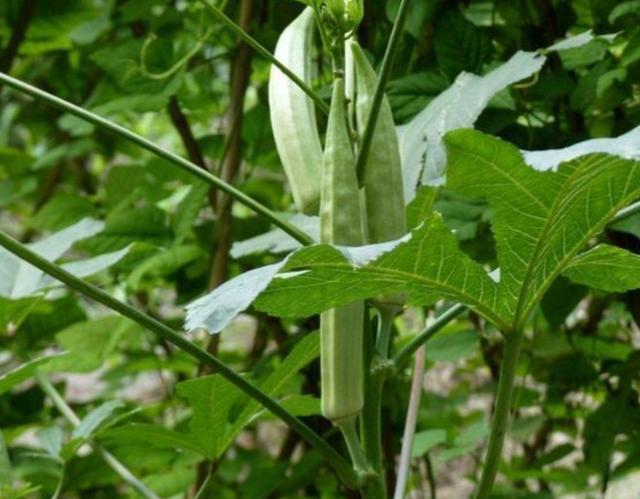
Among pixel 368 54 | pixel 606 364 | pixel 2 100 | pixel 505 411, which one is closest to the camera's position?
pixel 505 411

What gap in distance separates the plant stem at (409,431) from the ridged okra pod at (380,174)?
20cm

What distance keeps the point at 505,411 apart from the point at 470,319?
43.5 inches

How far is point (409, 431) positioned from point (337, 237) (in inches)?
9.4

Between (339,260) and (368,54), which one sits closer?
(339,260)

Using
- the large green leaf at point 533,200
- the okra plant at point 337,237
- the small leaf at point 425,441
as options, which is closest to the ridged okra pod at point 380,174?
the okra plant at point 337,237

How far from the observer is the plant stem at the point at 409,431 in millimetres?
914

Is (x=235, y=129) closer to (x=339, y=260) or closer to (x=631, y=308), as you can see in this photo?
(x=631, y=308)

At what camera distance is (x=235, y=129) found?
169 centimetres

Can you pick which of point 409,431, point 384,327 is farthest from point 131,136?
point 409,431

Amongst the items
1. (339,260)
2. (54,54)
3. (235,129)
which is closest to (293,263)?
(339,260)

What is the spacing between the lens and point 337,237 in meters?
0.82

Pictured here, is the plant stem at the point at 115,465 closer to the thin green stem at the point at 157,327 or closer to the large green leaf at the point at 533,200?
the thin green stem at the point at 157,327

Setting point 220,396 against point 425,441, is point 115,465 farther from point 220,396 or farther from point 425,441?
point 425,441

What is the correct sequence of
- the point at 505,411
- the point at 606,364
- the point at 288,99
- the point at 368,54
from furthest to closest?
the point at 606,364
the point at 368,54
the point at 288,99
the point at 505,411
